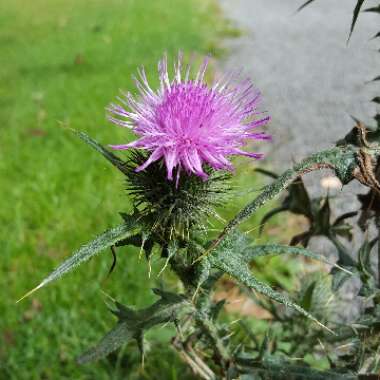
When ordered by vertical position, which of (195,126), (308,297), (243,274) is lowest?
(308,297)

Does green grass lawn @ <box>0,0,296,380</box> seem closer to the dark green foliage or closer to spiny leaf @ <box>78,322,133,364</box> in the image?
the dark green foliage

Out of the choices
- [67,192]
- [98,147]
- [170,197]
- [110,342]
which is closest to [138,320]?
[110,342]

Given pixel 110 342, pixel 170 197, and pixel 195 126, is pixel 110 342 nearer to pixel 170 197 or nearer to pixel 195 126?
pixel 170 197

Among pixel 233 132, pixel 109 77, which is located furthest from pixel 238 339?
pixel 109 77

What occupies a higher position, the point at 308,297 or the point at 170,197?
the point at 170,197

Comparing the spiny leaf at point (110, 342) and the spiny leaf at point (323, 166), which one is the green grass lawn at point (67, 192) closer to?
the spiny leaf at point (110, 342)

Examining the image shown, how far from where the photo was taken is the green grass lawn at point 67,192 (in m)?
→ 2.65

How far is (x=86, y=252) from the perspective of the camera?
45.8 inches

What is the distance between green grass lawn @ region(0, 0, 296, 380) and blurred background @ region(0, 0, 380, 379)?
0.04 feet

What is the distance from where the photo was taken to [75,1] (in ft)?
46.7

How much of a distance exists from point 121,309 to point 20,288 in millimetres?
1776

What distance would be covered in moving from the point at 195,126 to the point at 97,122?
420 centimetres

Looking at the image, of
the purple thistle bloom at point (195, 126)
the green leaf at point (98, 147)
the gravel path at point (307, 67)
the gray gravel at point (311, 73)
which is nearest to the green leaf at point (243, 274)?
the purple thistle bloom at point (195, 126)

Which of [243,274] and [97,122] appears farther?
[97,122]
